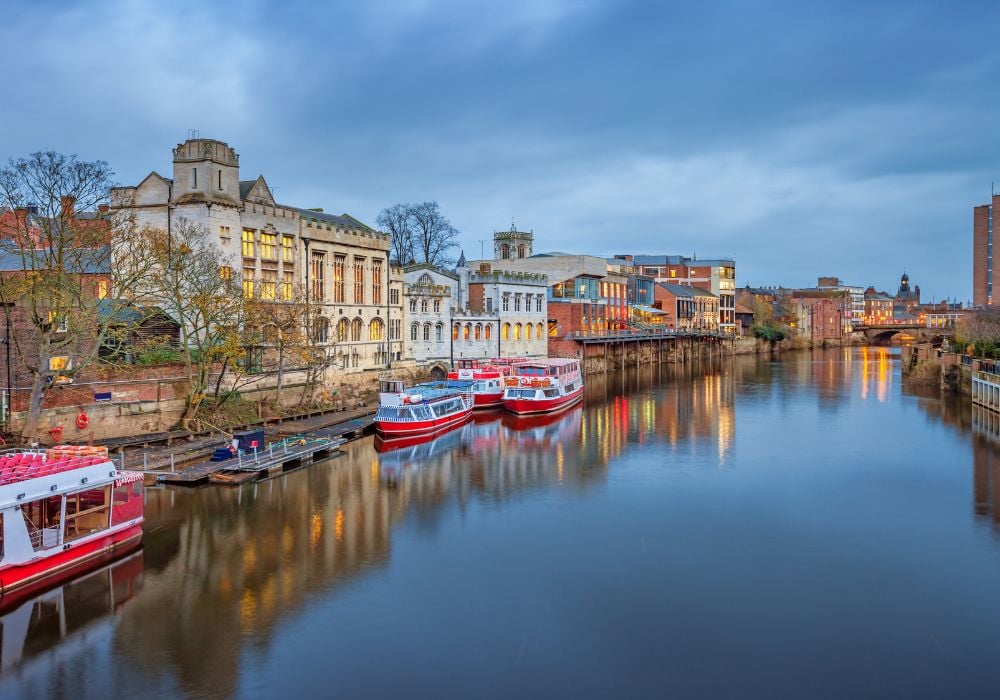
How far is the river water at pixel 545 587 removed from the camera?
15.8 meters

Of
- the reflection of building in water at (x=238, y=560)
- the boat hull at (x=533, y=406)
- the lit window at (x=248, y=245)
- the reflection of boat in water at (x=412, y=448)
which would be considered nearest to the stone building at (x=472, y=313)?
the boat hull at (x=533, y=406)

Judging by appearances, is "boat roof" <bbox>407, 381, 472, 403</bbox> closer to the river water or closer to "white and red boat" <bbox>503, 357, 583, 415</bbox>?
"white and red boat" <bbox>503, 357, 583, 415</bbox>

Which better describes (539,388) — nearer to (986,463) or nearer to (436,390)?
(436,390)

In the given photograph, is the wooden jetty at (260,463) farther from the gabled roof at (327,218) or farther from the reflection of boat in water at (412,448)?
the gabled roof at (327,218)

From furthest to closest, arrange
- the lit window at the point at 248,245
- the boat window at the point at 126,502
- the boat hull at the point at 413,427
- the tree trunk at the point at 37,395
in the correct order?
1. the lit window at the point at 248,245
2. the boat hull at the point at 413,427
3. the tree trunk at the point at 37,395
4. the boat window at the point at 126,502

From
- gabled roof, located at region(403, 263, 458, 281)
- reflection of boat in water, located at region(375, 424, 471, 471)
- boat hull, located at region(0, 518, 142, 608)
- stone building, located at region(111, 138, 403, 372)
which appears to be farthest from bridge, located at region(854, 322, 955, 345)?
boat hull, located at region(0, 518, 142, 608)

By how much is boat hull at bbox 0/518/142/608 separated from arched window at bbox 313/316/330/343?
21.0 m

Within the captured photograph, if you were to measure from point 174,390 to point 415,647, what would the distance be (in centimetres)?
2332

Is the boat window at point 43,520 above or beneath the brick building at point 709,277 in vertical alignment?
beneath

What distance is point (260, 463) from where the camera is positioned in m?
30.5

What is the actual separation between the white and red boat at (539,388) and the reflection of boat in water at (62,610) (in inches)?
1266

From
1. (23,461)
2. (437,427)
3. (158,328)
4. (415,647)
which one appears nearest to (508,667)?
(415,647)

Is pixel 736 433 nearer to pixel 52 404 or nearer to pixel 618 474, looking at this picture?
pixel 618 474

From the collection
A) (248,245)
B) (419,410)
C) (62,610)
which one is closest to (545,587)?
(62,610)
